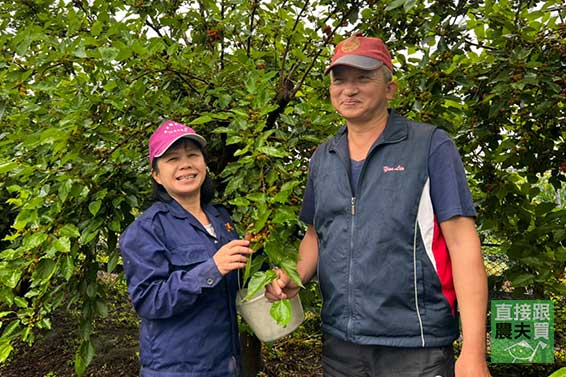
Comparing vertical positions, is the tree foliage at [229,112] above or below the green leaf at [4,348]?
above

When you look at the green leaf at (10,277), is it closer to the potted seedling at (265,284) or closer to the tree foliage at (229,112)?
the tree foliage at (229,112)

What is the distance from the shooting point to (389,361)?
1.56 m

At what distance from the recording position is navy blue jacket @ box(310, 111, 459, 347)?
1.52m

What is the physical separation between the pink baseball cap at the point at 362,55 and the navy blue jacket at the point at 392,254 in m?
0.21

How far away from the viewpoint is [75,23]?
1992mm

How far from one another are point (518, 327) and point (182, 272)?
1841mm

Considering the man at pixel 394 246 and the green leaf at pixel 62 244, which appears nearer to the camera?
the man at pixel 394 246

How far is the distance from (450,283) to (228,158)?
4.97 ft

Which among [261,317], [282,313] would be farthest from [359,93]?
[261,317]

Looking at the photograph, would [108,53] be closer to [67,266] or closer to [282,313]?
[67,266]

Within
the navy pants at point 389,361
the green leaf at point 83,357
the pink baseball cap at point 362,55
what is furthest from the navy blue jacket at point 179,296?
the pink baseball cap at point 362,55

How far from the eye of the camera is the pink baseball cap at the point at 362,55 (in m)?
1.63

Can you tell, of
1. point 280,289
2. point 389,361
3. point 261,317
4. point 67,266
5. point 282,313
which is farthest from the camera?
point 67,266

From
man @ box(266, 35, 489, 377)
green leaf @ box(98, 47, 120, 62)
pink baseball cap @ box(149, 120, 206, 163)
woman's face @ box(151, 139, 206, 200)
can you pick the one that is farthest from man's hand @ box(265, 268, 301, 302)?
green leaf @ box(98, 47, 120, 62)
